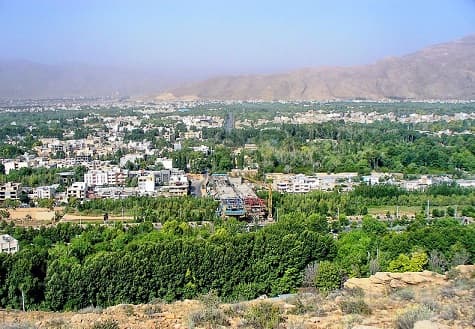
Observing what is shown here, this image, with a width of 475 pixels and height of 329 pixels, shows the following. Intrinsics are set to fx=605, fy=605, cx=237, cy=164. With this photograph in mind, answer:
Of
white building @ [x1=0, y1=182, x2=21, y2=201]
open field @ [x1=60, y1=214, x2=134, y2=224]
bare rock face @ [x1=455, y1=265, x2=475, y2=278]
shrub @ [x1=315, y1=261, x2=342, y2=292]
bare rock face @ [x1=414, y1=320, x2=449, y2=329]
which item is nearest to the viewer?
bare rock face @ [x1=414, y1=320, x2=449, y2=329]

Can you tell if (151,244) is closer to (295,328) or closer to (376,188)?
(295,328)

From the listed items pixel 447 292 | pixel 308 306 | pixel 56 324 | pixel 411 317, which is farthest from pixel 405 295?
pixel 56 324

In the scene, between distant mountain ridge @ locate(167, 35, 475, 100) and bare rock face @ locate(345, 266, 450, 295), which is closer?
bare rock face @ locate(345, 266, 450, 295)

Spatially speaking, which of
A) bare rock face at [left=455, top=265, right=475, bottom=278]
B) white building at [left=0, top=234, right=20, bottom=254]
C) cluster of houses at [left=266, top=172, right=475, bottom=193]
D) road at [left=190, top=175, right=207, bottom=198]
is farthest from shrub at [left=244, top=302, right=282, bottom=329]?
cluster of houses at [left=266, top=172, right=475, bottom=193]

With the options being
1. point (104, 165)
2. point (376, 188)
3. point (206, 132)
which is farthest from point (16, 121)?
point (376, 188)

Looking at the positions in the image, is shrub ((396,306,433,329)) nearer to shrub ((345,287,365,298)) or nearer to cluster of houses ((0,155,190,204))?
shrub ((345,287,365,298))

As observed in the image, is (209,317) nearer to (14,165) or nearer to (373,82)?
(14,165)
